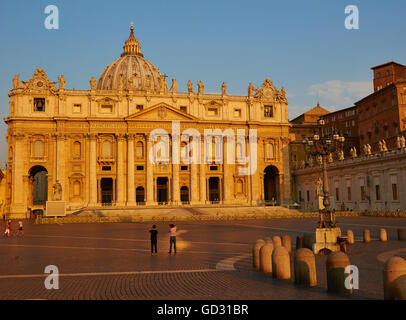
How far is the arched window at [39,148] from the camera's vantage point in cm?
6128

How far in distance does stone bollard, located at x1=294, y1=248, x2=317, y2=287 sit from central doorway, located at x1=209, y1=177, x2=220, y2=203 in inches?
2254

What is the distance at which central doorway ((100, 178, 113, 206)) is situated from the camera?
222ft

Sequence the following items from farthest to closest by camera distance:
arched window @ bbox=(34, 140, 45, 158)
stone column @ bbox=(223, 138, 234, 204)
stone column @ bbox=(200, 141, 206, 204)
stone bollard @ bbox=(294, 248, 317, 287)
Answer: stone column @ bbox=(223, 138, 234, 204), stone column @ bbox=(200, 141, 206, 204), arched window @ bbox=(34, 140, 45, 158), stone bollard @ bbox=(294, 248, 317, 287)

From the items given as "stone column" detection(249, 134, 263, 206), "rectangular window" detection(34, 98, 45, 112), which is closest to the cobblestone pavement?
"rectangular window" detection(34, 98, 45, 112)

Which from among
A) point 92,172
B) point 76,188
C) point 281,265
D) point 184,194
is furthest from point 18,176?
point 281,265

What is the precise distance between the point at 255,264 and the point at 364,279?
3620 mm

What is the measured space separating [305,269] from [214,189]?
60116 mm

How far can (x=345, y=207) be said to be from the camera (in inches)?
2157

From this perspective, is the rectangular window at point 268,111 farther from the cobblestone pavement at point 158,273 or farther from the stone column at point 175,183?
the cobblestone pavement at point 158,273

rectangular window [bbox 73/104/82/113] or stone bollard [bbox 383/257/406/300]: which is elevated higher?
rectangular window [bbox 73/104/82/113]

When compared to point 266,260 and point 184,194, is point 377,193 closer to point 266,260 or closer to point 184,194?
point 184,194

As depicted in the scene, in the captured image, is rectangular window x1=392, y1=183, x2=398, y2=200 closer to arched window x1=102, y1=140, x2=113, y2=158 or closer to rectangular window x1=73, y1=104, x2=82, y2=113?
arched window x1=102, y1=140, x2=113, y2=158

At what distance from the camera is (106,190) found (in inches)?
2692
